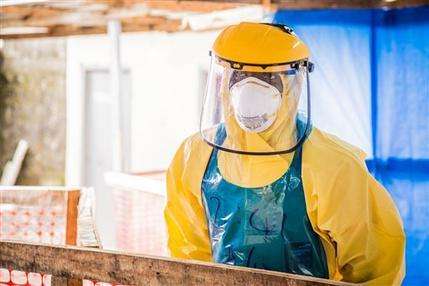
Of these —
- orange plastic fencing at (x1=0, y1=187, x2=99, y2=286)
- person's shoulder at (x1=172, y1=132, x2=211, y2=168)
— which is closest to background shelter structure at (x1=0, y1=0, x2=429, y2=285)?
orange plastic fencing at (x1=0, y1=187, x2=99, y2=286)

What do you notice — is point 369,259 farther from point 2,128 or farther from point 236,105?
point 2,128

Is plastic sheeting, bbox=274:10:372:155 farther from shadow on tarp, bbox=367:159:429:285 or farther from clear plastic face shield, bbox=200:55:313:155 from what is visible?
clear plastic face shield, bbox=200:55:313:155

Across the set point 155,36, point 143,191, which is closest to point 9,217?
point 143,191

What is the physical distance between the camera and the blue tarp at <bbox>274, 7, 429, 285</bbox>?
3.22 meters

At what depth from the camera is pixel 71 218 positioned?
284cm

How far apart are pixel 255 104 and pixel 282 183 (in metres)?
0.25

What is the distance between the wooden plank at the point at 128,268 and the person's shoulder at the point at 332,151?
2.08 feet

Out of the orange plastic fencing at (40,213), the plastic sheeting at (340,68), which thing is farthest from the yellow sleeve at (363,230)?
the plastic sheeting at (340,68)

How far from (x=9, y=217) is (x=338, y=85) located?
5.68 feet

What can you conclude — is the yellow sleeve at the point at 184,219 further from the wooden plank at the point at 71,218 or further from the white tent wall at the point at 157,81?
the white tent wall at the point at 157,81

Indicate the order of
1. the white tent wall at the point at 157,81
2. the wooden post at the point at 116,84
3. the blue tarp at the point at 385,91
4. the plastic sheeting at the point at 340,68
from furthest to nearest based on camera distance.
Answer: the white tent wall at the point at 157,81, the wooden post at the point at 116,84, the plastic sheeting at the point at 340,68, the blue tarp at the point at 385,91

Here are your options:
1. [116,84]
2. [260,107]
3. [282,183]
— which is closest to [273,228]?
[282,183]

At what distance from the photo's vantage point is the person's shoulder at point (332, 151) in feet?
6.65

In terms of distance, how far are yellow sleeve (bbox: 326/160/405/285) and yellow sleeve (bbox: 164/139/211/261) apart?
1.53ft
